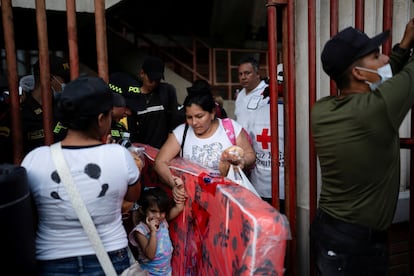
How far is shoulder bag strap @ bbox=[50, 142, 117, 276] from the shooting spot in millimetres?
1487

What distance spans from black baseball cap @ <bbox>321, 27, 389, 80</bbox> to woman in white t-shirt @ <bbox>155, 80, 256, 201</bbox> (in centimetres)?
93

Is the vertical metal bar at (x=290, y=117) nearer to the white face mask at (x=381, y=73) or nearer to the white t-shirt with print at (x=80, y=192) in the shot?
the white face mask at (x=381, y=73)

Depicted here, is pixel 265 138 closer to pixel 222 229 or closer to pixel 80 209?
pixel 222 229

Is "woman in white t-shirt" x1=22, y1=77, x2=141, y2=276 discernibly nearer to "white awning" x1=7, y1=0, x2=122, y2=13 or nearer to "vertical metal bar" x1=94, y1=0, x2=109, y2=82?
"vertical metal bar" x1=94, y1=0, x2=109, y2=82

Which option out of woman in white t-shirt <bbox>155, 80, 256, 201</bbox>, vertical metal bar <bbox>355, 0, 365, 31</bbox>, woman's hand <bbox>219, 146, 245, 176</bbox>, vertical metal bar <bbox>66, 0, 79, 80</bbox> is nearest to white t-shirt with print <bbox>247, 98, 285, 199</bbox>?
woman in white t-shirt <bbox>155, 80, 256, 201</bbox>

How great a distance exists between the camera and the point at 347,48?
1629 millimetres

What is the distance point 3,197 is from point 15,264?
252 millimetres

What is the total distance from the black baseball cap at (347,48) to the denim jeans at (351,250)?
2.28ft

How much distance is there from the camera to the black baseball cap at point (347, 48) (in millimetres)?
1626

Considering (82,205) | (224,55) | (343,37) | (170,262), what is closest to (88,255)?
(82,205)

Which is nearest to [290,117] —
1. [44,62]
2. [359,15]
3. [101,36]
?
[359,15]

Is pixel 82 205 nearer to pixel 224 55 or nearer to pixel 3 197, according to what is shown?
pixel 3 197

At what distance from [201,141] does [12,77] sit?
1.14 m

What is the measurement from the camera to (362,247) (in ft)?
5.60
